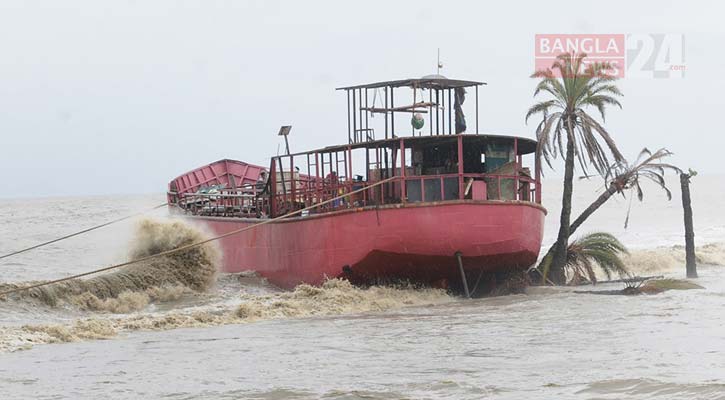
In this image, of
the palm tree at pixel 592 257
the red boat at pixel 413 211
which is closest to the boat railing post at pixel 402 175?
the red boat at pixel 413 211

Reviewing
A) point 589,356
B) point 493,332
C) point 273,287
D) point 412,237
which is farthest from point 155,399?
point 273,287

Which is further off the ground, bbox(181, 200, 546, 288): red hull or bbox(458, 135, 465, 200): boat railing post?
bbox(458, 135, 465, 200): boat railing post

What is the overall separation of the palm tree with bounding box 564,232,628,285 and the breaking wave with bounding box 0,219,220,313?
8453mm

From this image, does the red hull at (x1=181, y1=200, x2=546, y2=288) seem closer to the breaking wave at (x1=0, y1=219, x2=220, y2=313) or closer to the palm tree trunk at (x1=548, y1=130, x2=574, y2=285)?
the palm tree trunk at (x1=548, y1=130, x2=574, y2=285)

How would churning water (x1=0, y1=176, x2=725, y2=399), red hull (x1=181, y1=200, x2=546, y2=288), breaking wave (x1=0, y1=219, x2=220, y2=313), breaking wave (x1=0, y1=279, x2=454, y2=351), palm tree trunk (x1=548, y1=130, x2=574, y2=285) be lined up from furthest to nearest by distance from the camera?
palm tree trunk (x1=548, y1=130, x2=574, y2=285), breaking wave (x1=0, y1=219, x2=220, y2=313), red hull (x1=181, y1=200, x2=546, y2=288), breaking wave (x1=0, y1=279, x2=454, y2=351), churning water (x1=0, y1=176, x2=725, y2=399)

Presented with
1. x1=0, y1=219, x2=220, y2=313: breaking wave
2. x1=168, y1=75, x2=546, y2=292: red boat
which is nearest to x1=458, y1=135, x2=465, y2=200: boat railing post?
x1=168, y1=75, x2=546, y2=292: red boat

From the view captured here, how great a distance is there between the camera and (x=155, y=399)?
10281 mm

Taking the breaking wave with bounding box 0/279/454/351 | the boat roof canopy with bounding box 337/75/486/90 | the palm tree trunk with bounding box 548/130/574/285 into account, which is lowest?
the breaking wave with bounding box 0/279/454/351

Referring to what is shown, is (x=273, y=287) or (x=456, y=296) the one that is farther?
(x=273, y=287)

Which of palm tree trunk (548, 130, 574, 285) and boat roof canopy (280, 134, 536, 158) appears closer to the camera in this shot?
boat roof canopy (280, 134, 536, 158)

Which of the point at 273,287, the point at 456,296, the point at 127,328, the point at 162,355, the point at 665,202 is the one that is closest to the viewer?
the point at 162,355

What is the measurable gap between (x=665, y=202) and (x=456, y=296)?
74.2 metres

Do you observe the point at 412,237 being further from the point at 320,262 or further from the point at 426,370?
the point at 426,370

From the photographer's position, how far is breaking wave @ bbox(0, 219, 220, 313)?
19.9 meters
